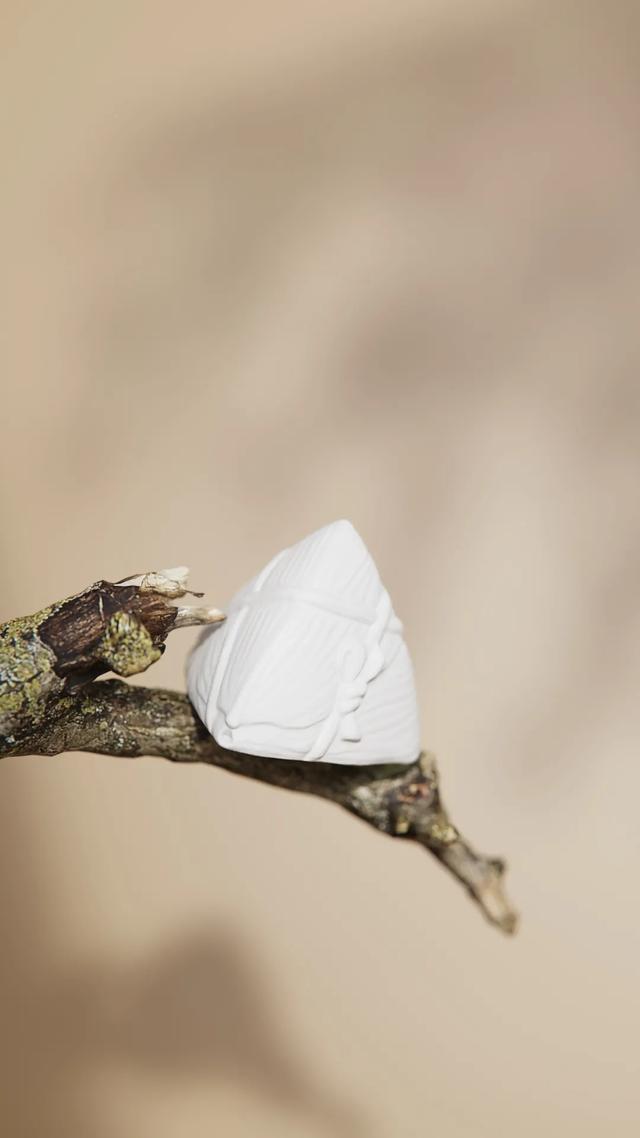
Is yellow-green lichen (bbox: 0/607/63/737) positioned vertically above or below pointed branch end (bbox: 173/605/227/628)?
below

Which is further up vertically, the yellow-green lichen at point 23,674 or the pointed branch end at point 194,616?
the pointed branch end at point 194,616

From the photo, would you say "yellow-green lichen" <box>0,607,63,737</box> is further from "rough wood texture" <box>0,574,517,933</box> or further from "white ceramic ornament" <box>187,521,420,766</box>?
"white ceramic ornament" <box>187,521,420,766</box>

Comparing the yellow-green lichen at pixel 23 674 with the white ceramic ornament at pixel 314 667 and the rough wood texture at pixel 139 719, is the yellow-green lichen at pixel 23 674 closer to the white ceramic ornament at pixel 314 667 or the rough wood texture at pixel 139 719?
the rough wood texture at pixel 139 719

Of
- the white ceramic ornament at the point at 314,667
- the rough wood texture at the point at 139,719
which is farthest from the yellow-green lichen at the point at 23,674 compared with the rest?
the white ceramic ornament at the point at 314,667

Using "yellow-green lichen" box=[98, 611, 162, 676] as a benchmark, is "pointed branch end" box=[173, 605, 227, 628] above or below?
above

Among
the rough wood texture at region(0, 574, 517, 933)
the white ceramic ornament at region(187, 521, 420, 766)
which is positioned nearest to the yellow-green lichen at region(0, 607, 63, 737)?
the rough wood texture at region(0, 574, 517, 933)

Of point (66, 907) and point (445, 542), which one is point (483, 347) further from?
point (66, 907)
